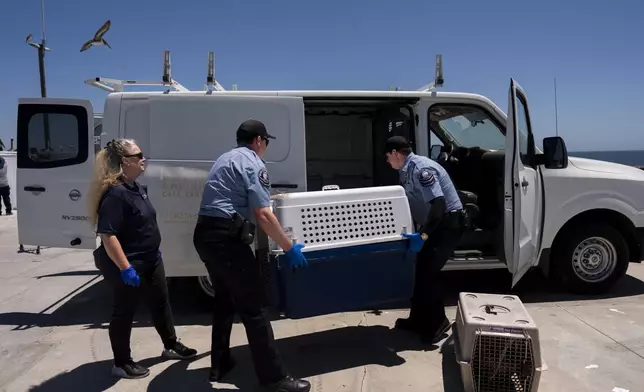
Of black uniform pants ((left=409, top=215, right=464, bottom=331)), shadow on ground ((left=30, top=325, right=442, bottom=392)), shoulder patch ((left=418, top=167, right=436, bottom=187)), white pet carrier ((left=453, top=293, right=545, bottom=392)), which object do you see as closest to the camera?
white pet carrier ((left=453, top=293, right=545, bottom=392))

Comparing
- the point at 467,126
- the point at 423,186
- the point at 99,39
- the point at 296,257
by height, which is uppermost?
the point at 99,39

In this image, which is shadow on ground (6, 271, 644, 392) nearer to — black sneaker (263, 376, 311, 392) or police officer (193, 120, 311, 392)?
black sneaker (263, 376, 311, 392)

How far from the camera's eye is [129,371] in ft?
11.5

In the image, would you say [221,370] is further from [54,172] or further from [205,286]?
[54,172]

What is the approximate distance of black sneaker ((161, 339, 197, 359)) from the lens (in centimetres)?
382

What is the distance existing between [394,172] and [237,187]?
9.69ft

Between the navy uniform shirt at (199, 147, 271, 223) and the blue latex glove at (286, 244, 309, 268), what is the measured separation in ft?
1.02

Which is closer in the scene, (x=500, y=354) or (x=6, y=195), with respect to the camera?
(x=500, y=354)

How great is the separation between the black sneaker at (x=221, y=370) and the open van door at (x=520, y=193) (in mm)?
2574

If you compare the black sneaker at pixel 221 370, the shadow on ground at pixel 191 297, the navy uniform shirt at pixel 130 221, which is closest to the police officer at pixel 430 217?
the shadow on ground at pixel 191 297

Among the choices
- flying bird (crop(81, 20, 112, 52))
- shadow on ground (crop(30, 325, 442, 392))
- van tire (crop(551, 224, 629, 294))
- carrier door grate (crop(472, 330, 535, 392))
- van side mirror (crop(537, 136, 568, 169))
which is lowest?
shadow on ground (crop(30, 325, 442, 392))

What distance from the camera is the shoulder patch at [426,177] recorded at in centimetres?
377

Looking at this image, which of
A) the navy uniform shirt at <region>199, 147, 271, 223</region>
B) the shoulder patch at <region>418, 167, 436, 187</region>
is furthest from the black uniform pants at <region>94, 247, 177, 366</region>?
the shoulder patch at <region>418, 167, 436, 187</region>

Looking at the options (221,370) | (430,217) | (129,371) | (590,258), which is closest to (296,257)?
(221,370)
